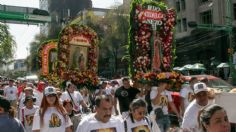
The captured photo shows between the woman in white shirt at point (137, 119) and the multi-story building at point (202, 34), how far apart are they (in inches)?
1263

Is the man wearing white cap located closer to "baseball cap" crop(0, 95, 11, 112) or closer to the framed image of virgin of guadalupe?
"baseball cap" crop(0, 95, 11, 112)

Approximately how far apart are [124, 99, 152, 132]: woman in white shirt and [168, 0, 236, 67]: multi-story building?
32078 millimetres

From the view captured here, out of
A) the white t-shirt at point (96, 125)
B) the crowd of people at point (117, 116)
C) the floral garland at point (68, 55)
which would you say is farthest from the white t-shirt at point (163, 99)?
the floral garland at point (68, 55)

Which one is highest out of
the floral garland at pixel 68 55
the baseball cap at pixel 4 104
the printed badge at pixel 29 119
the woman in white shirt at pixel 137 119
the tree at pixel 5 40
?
the tree at pixel 5 40

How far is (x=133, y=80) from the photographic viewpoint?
13.7 meters

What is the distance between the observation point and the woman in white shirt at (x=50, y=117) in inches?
250

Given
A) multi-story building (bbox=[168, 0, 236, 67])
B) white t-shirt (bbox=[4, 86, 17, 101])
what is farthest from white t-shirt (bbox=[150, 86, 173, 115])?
multi-story building (bbox=[168, 0, 236, 67])

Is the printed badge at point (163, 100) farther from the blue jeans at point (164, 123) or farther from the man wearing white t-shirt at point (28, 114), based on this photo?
the man wearing white t-shirt at point (28, 114)

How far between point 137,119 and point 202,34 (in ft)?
117

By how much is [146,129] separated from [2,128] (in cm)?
188

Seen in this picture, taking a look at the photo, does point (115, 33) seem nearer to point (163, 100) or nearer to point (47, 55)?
point (47, 55)

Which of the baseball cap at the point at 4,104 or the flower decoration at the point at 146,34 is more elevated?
the flower decoration at the point at 146,34

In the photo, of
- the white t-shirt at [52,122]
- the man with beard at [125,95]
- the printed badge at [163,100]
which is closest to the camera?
the white t-shirt at [52,122]

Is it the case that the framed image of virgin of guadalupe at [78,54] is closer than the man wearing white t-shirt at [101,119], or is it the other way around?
the man wearing white t-shirt at [101,119]
